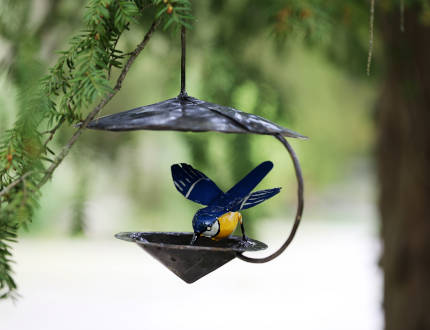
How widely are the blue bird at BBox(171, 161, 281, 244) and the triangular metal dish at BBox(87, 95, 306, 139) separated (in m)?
0.13

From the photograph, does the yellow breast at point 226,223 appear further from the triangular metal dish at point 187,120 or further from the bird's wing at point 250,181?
the triangular metal dish at point 187,120

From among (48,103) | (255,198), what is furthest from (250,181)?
(48,103)

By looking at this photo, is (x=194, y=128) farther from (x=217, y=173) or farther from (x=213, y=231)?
(x=217, y=173)

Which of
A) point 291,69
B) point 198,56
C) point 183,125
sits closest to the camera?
point 183,125

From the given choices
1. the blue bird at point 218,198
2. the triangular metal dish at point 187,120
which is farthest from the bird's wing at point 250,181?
the triangular metal dish at point 187,120

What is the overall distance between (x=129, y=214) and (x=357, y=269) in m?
3.01

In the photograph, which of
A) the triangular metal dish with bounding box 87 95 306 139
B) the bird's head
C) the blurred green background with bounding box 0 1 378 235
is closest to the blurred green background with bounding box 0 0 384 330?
the blurred green background with bounding box 0 1 378 235

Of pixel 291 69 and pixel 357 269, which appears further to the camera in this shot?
pixel 357 269

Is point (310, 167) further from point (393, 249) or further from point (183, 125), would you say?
point (183, 125)

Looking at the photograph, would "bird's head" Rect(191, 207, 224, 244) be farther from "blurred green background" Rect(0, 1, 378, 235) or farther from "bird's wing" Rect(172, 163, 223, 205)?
"blurred green background" Rect(0, 1, 378, 235)

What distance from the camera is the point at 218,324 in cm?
512

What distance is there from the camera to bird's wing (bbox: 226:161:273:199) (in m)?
1.01

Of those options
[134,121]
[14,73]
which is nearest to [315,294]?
[14,73]

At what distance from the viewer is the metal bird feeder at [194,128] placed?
2.66 ft
